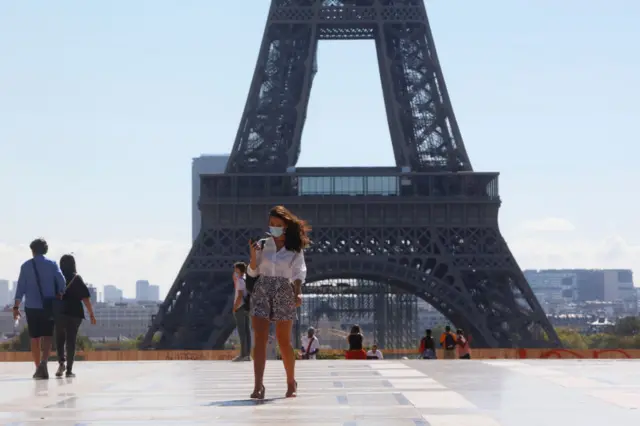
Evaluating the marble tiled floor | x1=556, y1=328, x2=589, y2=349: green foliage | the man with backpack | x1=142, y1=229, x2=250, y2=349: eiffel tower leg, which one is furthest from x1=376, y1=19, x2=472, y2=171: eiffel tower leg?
x1=556, y1=328, x2=589, y2=349: green foliage

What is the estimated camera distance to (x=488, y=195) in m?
74.3

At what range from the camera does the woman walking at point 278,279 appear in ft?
55.0

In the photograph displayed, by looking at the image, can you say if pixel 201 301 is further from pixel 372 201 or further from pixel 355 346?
pixel 355 346

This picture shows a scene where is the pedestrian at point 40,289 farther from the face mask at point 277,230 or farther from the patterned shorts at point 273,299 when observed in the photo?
the face mask at point 277,230

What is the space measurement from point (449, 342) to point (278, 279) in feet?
71.4

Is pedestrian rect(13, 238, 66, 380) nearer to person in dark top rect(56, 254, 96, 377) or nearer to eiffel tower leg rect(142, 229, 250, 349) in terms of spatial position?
person in dark top rect(56, 254, 96, 377)

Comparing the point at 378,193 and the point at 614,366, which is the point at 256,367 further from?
the point at 378,193

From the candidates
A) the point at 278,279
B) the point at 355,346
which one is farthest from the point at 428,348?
the point at 278,279

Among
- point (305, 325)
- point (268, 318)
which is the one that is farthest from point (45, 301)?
point (305, 325)

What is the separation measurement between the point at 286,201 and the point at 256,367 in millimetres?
58207

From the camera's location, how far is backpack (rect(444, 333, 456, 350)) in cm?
3809

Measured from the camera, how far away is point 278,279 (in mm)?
16844

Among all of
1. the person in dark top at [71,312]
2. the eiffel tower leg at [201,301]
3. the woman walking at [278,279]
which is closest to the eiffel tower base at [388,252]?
the eiffel tower leg at [201,301]

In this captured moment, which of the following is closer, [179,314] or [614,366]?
[614,366]
